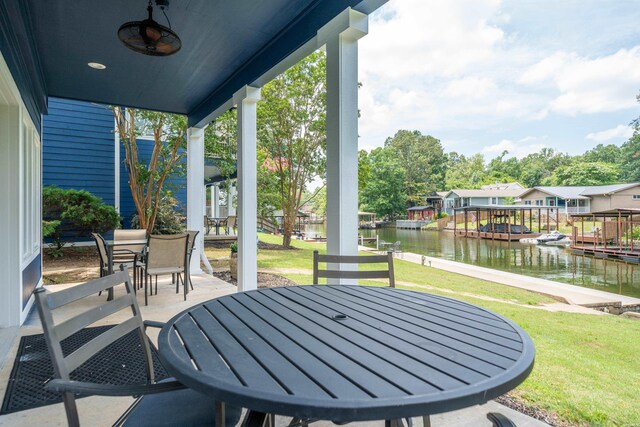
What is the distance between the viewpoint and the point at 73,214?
7.54m

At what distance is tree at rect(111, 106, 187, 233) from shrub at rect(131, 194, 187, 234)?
375mm

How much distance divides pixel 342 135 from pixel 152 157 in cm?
738

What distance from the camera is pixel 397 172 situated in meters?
26.7

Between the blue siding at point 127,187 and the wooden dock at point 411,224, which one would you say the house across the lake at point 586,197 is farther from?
the blue siding at point 127,187

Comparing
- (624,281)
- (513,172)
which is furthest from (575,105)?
(513,172)

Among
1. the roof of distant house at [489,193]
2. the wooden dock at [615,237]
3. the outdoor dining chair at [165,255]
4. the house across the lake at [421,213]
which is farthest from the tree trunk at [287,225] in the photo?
the roof of distant house at [489,193]

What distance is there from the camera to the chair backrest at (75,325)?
39.6 inches

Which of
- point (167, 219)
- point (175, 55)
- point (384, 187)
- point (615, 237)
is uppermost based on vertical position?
point (384, 187)

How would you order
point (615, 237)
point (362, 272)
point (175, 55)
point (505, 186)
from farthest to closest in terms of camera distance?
point (505, 186), point (615, 237), point (175, 55), point (362, 272)

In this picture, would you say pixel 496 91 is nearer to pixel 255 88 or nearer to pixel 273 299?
pixel 255 88

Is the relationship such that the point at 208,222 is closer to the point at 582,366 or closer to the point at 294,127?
the point at 294,127

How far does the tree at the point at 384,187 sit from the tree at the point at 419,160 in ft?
7.97

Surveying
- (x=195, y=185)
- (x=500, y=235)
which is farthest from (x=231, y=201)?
(x=500, y=235)

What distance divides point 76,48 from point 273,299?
148 inches
